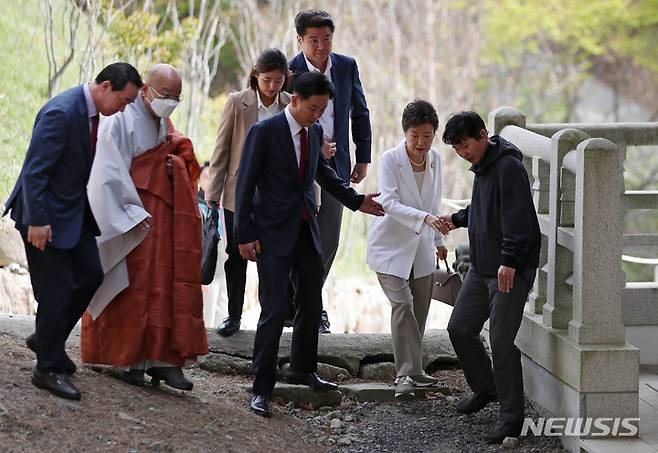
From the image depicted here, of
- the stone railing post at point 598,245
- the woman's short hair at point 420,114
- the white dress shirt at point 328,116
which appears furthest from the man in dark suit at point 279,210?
the stone railing post at point 598,245

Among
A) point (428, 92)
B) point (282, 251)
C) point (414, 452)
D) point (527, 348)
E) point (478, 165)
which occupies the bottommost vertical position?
point (414, 452)

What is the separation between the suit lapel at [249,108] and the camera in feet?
22.9

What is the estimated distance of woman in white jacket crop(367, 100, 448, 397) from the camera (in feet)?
22.2

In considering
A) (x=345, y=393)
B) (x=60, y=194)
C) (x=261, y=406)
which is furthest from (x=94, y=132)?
(x=345, y=393)

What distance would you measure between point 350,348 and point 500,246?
6.47 feet

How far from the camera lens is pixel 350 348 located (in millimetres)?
7688

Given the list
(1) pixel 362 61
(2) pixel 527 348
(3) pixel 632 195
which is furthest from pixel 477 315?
(1) pixel 362 61

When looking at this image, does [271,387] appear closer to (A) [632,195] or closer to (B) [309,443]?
(B) [309,443]

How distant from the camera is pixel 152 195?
20.2 ft

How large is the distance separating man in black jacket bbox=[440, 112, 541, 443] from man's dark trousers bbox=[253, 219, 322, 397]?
0.89 meters

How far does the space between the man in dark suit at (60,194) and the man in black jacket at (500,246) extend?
5.90 feet

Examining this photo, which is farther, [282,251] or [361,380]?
[361,380]

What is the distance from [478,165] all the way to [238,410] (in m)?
1.90

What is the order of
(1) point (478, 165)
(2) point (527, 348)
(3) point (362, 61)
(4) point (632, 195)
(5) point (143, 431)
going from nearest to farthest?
1. (5) point (143, 431)
2. (1) point (478, 165)
3. (2) point (527, 348)
4. (4) point (632, 195)
5. (3) point (362, 61)
